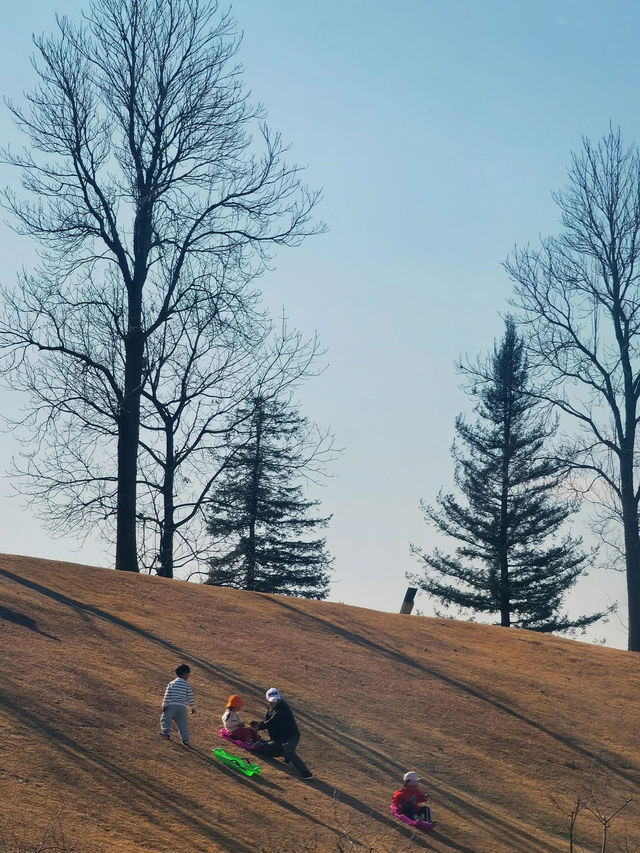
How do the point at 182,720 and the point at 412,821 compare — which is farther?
the point at 182,720

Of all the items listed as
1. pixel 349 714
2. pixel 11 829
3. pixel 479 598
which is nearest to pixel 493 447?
pixel 479 598

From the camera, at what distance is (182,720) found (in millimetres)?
16734

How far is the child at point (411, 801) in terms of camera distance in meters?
16.2

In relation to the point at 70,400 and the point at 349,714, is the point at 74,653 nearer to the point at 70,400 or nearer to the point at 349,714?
the point at 349,714

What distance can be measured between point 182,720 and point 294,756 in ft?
6.14

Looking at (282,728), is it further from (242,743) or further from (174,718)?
(174,718)

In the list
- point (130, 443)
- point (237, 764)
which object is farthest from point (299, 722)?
point (130, 443)

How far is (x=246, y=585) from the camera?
148ft

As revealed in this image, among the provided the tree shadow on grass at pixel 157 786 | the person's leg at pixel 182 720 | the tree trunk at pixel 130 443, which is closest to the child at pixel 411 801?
the tree shadow on grass at pixel 157 786

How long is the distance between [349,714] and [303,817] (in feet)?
16.9

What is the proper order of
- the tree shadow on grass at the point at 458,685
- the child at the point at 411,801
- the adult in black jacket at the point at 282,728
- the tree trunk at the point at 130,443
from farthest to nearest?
the tree trunk at the point at 130,443 < the tree shadow on grass at the point at 458,685 < the adult in black jacket at the point at 282,728 < the child at the point at 411,801

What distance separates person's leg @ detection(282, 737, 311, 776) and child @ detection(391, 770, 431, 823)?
1467mm

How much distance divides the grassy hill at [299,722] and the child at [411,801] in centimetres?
34

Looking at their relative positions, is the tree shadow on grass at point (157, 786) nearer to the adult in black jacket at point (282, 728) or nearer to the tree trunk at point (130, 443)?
the adult in black jacket at point (282, 728)
